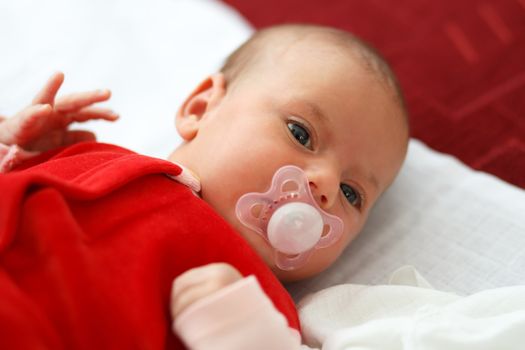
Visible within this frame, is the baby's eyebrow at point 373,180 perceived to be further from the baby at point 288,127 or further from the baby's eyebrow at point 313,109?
the baby's eyebrow at point 313,109

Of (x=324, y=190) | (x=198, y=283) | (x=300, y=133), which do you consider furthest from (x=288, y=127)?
(x=198, y=283)

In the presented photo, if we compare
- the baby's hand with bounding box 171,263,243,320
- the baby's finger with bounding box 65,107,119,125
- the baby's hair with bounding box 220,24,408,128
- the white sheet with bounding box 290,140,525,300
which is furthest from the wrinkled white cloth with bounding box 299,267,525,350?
the baby's finger with bounding box 65,107,119,125

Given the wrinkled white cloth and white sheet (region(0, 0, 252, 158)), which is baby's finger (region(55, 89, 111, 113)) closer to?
white sheet (region(0, 0, 252, 158))

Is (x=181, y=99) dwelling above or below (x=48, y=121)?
below

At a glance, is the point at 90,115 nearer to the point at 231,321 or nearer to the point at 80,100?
the point at 80,100

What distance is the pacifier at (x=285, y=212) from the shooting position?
3.34 feet

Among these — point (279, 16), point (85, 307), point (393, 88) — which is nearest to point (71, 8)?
point (279, 16)

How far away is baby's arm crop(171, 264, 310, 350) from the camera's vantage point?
32.6 inches

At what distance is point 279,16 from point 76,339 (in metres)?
1.34

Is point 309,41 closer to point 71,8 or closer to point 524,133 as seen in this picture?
point 524,133

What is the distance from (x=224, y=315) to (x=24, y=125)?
0.55 m

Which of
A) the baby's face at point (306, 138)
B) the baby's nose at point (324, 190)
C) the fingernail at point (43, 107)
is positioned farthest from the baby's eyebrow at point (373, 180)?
the fingernail at point (43, 107)

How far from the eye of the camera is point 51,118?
4.02 ft

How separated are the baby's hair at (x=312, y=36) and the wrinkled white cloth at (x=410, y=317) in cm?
33
